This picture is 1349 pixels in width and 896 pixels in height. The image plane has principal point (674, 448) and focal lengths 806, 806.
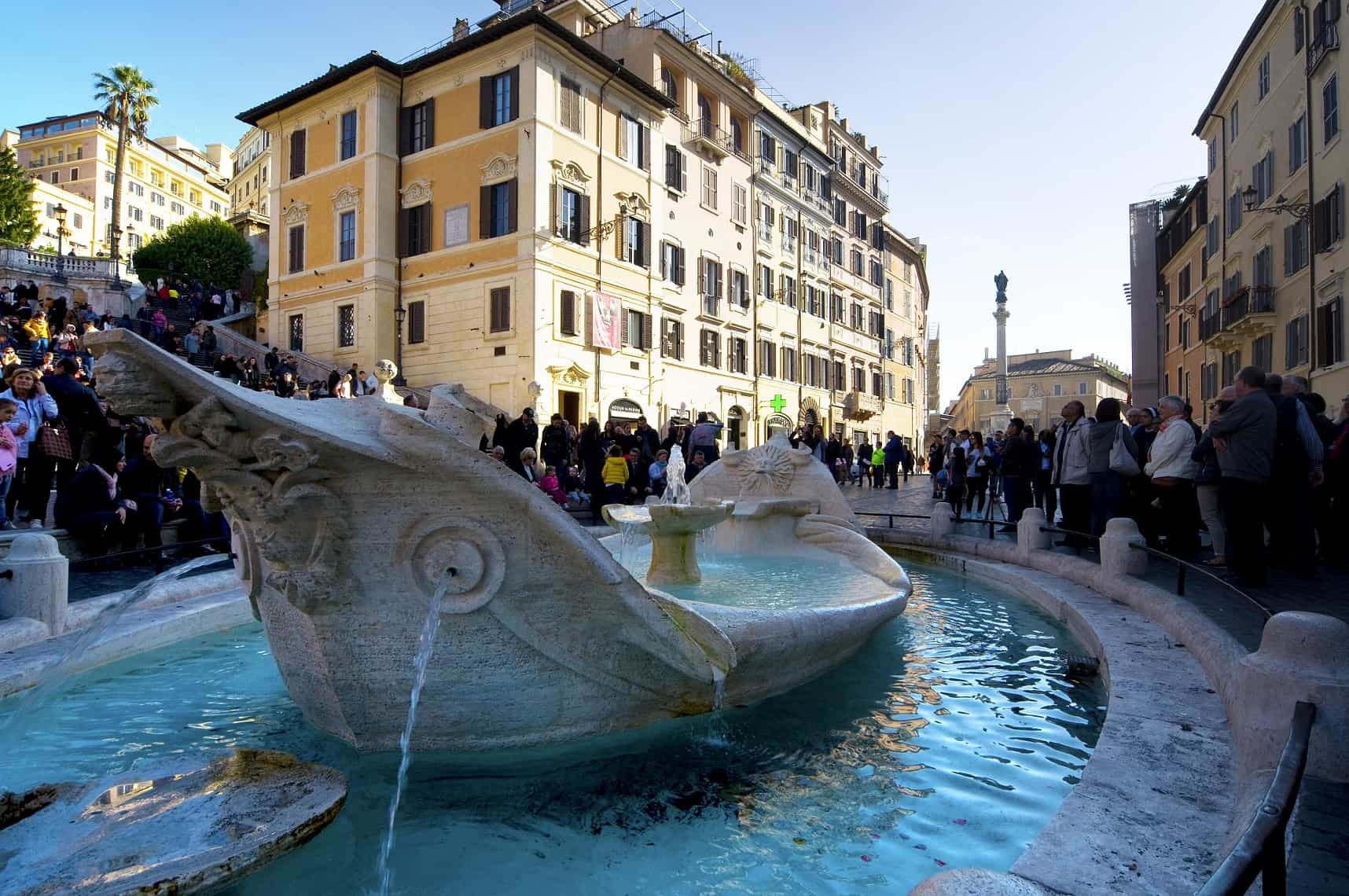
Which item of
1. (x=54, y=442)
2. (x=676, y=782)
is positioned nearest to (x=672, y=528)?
(x=676, y=782)

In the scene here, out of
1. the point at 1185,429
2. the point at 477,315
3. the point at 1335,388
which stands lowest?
the point at 1185,429

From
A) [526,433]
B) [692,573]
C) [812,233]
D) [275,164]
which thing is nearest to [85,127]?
[275,164]

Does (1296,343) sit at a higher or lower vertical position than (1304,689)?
higher

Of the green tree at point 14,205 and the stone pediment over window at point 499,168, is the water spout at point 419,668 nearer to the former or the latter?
the stone pediment over window at point 499,168

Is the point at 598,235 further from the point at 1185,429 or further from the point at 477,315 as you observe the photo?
the point at 1185,429

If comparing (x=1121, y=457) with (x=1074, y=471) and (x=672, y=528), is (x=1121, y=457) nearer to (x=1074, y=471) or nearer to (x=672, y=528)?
(x=1074, y=471)

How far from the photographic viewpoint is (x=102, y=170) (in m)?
69.5

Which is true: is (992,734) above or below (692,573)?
below

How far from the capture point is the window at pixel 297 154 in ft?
91.2

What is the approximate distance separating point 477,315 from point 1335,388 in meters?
22.2

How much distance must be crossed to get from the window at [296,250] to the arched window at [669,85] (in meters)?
13.7

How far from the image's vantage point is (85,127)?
230 ft

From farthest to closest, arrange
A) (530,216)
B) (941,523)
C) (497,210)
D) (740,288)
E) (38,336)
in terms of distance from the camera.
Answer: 1. (740,288)
2. (497,210)
3. (530,216)
4. (38,336)
5. (941,523)

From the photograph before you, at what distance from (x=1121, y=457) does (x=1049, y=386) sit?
85.2m
